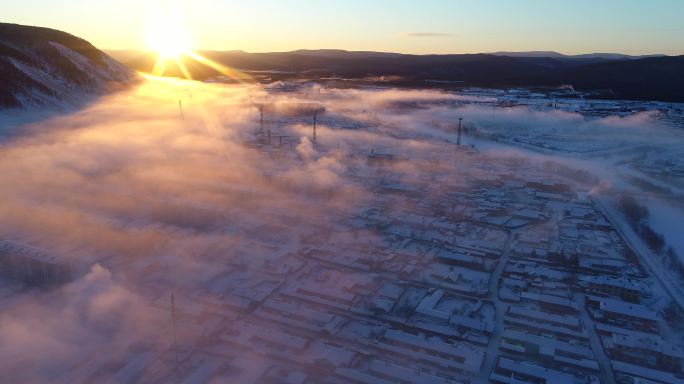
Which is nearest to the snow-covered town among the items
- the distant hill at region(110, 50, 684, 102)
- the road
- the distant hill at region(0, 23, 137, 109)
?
the road

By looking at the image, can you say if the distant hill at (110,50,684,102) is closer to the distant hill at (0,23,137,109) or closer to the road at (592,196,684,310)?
the distant hill at (0,23,137,109)

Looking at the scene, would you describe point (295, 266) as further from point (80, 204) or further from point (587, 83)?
point (587, 83)

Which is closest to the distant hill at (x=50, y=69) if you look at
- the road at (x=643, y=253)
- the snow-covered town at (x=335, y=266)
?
the snow-covered town at (x=335, y=266)

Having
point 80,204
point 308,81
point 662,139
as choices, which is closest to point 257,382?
point 80,204

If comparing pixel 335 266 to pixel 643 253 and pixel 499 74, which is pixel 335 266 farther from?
pixel 499 74

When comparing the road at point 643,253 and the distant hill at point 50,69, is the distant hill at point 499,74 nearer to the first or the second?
the distant hill at point 50,69

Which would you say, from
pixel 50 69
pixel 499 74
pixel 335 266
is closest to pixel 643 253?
pixel 335 266
